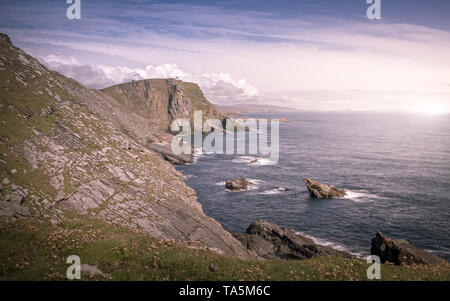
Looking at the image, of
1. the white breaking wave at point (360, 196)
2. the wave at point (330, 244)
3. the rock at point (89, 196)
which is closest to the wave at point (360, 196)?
the white breaking wave at point (360, 196)

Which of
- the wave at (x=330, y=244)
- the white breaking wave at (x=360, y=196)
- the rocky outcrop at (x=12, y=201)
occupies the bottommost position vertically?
the wave at (x=330, y=244)

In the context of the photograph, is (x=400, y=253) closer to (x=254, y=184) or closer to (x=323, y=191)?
(x=323, y=191)

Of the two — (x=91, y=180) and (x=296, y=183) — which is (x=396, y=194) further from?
(x=91, y=180)

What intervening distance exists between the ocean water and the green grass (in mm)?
28700

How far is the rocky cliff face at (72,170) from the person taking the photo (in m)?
24.3

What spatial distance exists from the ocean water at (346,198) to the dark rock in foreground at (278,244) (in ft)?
14.8

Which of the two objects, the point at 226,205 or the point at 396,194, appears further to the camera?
the point at 396,194

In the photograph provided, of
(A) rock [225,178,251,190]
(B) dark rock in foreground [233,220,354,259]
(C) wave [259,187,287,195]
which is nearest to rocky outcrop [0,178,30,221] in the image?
(B) dark rock in foreground [233,220,354,259]

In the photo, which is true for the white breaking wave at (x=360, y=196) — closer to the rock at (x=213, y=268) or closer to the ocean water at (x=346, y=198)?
the ocean water at (x=346, y=198)

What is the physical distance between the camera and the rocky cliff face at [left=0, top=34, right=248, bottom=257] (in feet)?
79.6

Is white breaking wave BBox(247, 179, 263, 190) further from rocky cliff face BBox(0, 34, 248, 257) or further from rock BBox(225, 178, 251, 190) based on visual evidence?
rocky cliff face BBox(0, 34, 248, 257)
